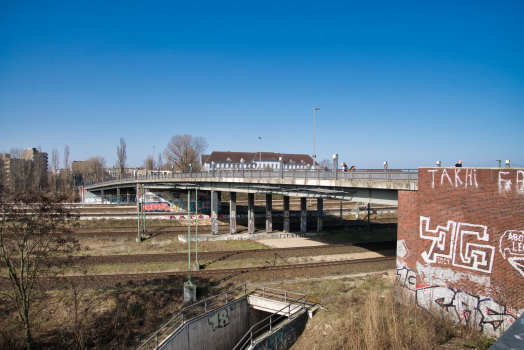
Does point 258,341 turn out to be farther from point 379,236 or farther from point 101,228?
point 101,228

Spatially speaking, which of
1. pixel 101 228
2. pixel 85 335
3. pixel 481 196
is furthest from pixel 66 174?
pixel 481 196

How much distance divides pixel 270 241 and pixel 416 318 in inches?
821

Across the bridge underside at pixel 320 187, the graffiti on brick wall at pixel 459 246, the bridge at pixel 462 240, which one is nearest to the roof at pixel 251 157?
the bridge underside at pixel 320 187

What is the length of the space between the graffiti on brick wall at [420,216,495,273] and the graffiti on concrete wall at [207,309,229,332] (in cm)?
1085

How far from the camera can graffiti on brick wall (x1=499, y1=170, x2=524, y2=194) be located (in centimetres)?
1282

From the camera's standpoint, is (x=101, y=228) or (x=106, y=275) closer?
A: (x=106, y=275)

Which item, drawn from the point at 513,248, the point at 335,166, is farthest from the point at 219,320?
the point at 513,248

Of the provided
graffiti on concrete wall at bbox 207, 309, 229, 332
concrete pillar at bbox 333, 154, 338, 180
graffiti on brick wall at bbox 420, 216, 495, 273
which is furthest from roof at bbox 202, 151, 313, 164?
graffiti on brick wall at bbox 420, 216, 495, 273

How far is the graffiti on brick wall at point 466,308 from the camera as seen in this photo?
1299 cm

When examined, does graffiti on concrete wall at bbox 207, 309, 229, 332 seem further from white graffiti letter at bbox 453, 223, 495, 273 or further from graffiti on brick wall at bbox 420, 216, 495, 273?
white graffiti letter at bbox 453, 223, 495, 273

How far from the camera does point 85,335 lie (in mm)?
15766

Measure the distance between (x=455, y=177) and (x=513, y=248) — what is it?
3.69 m

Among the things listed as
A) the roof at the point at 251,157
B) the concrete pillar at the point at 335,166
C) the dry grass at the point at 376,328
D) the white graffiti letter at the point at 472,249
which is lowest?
the dry grass at the point at 376,328

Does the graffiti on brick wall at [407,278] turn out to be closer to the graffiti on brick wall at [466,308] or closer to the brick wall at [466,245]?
the brick wall at [466,245]
